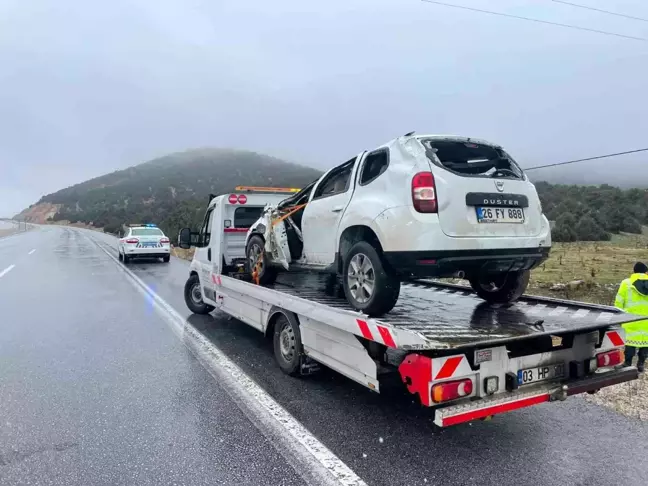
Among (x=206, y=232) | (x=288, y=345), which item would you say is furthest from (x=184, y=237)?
(x=288, y=345)

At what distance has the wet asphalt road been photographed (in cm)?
326

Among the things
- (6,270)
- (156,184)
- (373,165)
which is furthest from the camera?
(156,184)

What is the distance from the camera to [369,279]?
14.4ft

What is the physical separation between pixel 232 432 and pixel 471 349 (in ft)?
6.53

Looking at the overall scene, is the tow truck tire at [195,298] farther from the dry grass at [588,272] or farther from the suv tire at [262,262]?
the dry grass at [588,272]

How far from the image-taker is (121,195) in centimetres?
11788

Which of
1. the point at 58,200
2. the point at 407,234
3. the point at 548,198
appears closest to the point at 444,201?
the point at 407,234

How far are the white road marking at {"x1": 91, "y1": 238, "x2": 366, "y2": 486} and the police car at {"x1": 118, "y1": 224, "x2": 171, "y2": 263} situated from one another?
44.1 feet

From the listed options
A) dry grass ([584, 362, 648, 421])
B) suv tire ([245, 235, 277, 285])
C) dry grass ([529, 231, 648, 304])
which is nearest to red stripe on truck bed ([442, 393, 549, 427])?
dry grass ([584, 362, 648, 421])

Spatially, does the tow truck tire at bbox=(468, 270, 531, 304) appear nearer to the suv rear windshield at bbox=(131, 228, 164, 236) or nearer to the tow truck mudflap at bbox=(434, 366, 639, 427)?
the tow truck mudflap at bbox=(434, 366, 639, 427)

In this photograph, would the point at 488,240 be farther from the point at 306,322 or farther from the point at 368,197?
the point at 306,322

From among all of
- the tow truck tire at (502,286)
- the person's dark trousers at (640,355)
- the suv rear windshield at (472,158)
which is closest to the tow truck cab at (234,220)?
the tow truck tire at (502,286)

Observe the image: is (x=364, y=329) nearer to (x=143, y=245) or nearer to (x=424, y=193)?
(x=424, y=193)

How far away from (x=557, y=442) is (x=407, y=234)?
200 cm
